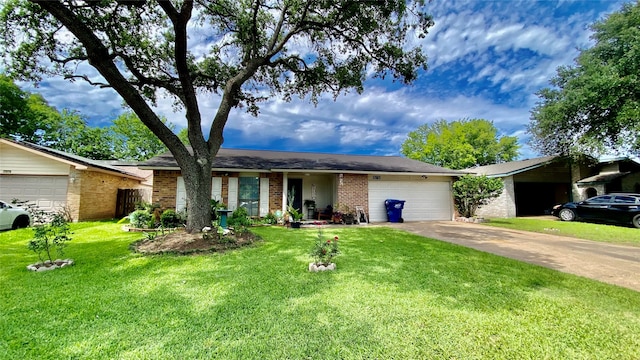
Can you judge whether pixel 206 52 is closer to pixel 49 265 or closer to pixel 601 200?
pixel 49 265

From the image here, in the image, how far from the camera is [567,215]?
518 inches

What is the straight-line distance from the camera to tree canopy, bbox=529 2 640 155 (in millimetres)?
13234

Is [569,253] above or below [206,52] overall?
below

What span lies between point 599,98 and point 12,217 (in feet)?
91.6

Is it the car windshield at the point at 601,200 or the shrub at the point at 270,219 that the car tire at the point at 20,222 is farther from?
the car windshield at the point at 601,200

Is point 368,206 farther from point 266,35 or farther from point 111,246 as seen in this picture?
point 111,246

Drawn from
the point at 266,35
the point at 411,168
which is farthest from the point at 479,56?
the point at 266,35

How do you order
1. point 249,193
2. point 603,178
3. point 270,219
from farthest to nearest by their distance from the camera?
1. point 603,178
2. point 249,193
3. point 270,219

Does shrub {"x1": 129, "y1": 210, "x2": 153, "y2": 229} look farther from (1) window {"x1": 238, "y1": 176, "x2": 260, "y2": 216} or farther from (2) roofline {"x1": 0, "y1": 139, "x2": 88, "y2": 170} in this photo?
(2) roofline {"x1": 0, "y1": 139, "x2": 88, "y2": 170}

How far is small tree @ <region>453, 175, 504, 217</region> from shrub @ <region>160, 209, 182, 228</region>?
41.7ft

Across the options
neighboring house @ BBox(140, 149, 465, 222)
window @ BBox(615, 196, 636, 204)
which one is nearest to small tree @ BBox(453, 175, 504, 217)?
neighboring house @ BBox(140, 149, 465, 222)

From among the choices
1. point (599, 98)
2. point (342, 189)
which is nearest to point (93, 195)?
point (342, 189)

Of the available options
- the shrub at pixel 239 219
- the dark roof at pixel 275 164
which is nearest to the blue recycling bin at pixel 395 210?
the dark roof at pixel 275 164

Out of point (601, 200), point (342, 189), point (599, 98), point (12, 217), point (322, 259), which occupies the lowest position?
point (322, 259)
